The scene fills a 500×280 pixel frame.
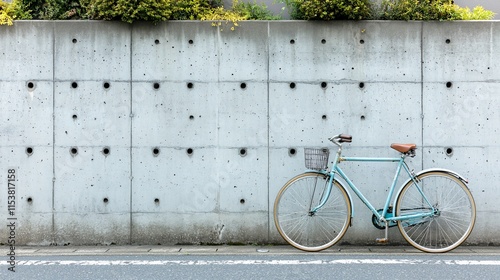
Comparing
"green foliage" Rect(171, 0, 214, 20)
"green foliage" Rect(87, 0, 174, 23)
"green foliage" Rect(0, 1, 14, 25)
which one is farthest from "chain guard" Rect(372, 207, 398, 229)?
"green foliage" Rect(0, 1, 14, 25)

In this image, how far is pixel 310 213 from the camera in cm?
616

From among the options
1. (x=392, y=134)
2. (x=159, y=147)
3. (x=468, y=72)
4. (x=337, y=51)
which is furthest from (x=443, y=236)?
(x=159, y=147)

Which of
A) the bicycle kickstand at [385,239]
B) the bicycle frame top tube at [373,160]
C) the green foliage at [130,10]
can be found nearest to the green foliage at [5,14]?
the green foliage at [130,10]

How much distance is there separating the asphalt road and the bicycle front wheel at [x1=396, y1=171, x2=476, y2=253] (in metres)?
0.18

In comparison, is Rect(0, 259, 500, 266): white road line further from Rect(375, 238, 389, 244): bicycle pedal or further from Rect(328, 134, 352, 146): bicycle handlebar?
Rect(328, 134, 352, 146): bicycle handlebar

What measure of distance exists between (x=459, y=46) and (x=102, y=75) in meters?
4.19

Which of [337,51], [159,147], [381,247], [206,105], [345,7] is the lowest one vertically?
[381,247]

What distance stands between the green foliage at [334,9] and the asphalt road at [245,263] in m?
2.68

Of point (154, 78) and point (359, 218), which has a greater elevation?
point (154, 78)

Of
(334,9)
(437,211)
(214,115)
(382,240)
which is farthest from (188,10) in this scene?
(437,211)

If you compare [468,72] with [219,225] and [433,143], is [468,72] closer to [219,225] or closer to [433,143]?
[433,143]

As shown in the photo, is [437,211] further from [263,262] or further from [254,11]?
[254,11]

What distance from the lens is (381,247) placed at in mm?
6438

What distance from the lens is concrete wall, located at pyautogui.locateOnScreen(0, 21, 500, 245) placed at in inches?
258
